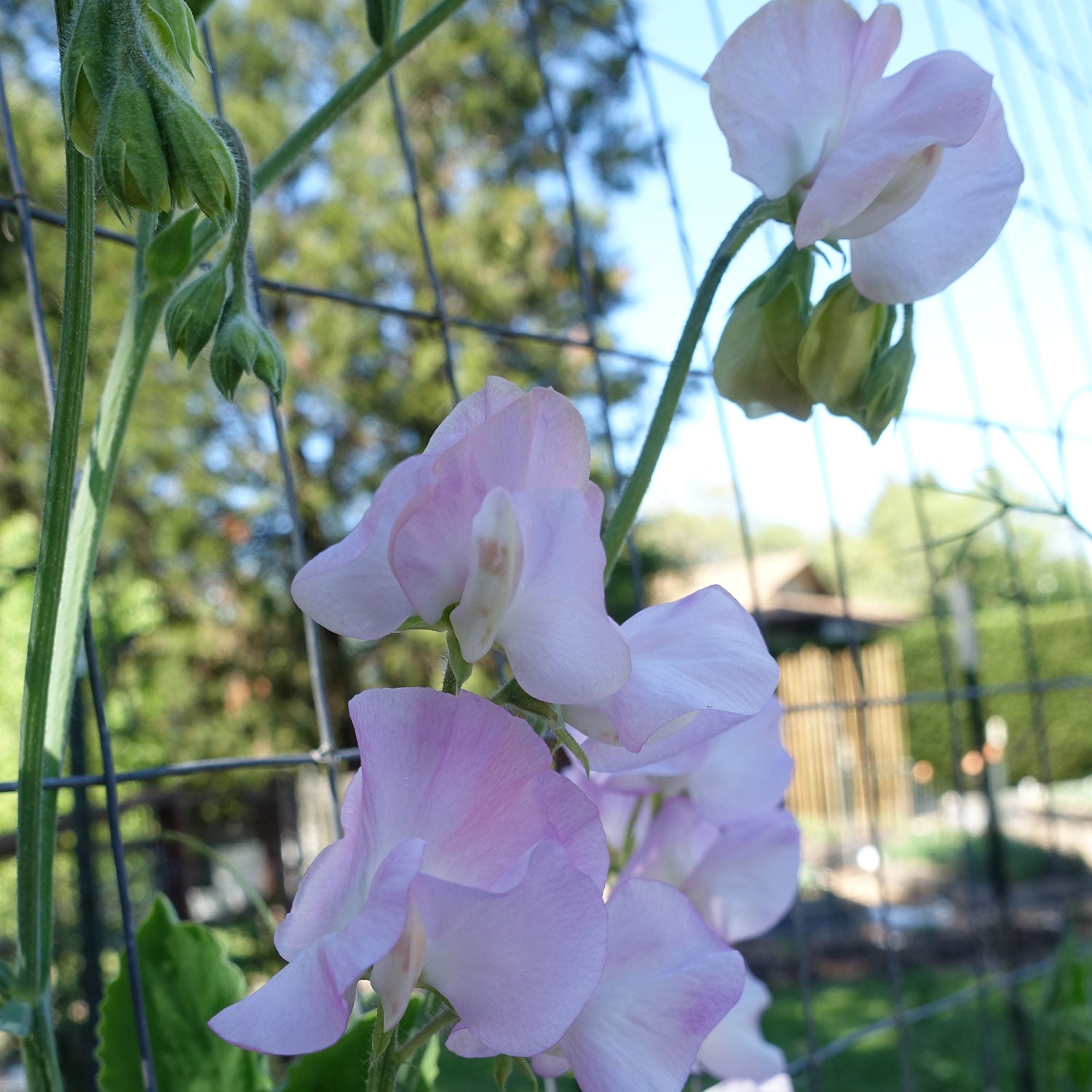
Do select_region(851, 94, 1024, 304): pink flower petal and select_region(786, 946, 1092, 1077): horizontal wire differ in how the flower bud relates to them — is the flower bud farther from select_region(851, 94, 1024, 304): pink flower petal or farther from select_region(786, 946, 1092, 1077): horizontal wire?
select_region(786, 946, 1092, 1077): horizontal wire

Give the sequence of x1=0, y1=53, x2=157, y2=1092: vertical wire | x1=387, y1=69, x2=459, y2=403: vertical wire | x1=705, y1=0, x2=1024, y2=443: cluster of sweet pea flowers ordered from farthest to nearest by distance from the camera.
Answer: x1=387, y1=69, x2=459, y2=403: vertical wire, x1=0, y1=53, x2=157, y2=1092: vertical wire, x1=705, y1=0, x2=1024, y2=443: cluster of sweet pea flowers

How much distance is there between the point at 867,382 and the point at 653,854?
0.68 ft

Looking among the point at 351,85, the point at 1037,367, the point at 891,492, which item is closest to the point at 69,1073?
the point at 1037,367

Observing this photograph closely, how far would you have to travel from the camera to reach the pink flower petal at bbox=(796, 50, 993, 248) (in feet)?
0.95

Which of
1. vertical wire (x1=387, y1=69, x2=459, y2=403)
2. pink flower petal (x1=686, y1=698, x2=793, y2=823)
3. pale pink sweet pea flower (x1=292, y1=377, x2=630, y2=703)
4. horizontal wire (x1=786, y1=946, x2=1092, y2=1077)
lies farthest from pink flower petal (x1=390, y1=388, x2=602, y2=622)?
horizontal wire (x1=786, y1=946, x2=1092, y2=1077)

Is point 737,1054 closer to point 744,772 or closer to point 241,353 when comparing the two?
point 744,772

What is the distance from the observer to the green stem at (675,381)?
32 cm

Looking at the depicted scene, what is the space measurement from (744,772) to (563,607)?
9.2 inches

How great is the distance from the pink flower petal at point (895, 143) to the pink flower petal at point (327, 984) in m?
0.20

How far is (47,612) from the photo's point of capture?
346mm

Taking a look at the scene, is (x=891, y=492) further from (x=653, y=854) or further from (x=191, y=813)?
(x=653, y=854)

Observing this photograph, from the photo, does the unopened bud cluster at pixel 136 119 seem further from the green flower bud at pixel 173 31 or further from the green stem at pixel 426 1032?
the green stem at pixel 426 1032

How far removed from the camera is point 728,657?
25 cm

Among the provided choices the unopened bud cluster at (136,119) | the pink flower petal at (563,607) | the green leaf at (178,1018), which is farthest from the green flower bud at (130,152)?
the green leaf at (178,1018)
